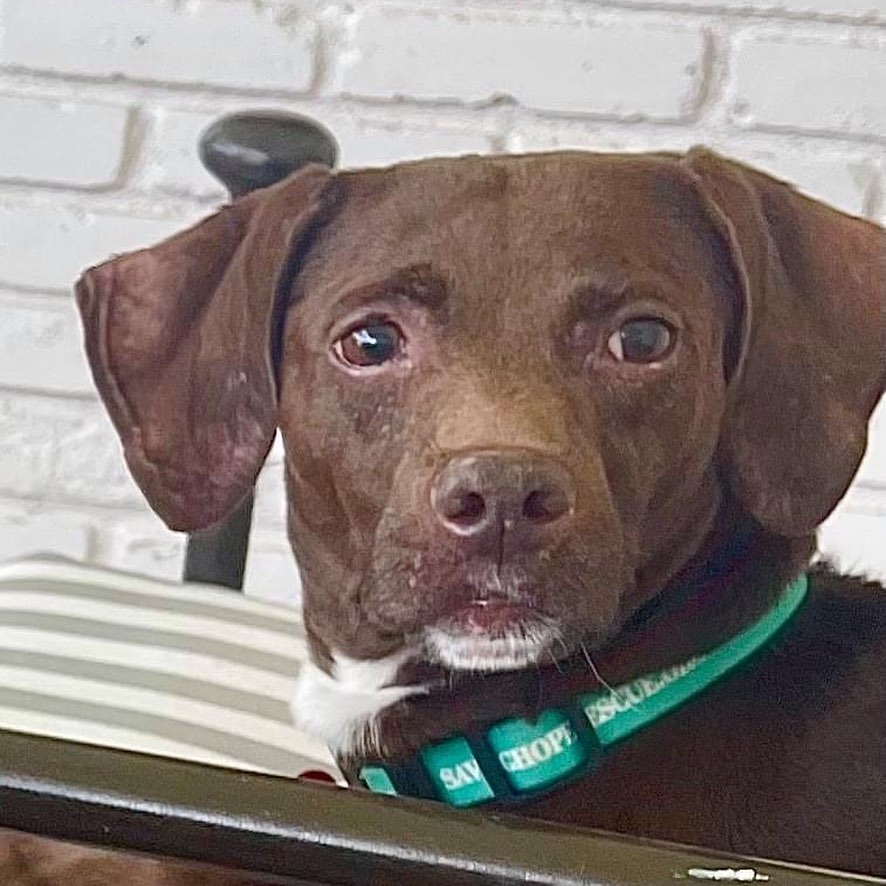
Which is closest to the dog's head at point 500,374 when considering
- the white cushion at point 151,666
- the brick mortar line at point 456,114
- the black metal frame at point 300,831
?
the black metal frame at point 300,831

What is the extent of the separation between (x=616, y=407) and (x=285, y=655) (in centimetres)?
52

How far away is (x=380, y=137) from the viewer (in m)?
1.35

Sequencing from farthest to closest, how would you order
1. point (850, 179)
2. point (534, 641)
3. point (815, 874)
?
point (850, 179)
point (534, 641)
point (815, 874)

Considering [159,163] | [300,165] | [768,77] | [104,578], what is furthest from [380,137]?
[300,165]

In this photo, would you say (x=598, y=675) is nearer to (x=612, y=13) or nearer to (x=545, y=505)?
(x=545, y=505)

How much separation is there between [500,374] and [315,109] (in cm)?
80

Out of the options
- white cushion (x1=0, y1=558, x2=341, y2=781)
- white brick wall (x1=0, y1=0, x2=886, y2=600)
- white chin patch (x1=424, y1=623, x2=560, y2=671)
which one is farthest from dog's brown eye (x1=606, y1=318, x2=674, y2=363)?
white brick wall (x1=0, y1=0, x2=886, y2=600)

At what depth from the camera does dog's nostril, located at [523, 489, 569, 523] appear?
0.57 m

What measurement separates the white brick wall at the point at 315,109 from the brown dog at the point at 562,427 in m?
0.65

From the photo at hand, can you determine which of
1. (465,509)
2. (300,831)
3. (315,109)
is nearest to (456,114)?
(315,109)

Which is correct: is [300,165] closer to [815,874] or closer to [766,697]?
[766,697]

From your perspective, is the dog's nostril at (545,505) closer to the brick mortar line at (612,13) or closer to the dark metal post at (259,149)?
the dark metal post at (259,149)

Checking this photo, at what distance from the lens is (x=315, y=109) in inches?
53.6

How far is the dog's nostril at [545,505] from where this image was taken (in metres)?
0.57
